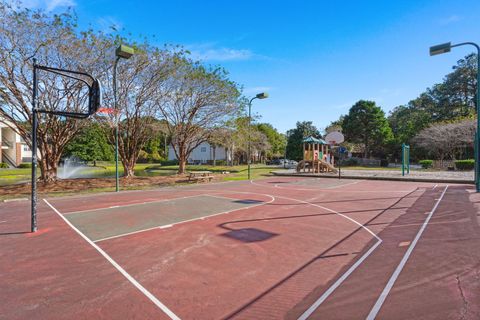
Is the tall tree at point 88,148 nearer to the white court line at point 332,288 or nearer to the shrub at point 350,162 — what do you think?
the shrub at point 350,162

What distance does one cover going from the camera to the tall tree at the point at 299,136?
54.4 metres

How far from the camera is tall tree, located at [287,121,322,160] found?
5438 centimetres

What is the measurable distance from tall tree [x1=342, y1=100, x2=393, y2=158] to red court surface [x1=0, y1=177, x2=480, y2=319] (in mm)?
39781

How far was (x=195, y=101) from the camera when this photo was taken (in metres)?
23.9

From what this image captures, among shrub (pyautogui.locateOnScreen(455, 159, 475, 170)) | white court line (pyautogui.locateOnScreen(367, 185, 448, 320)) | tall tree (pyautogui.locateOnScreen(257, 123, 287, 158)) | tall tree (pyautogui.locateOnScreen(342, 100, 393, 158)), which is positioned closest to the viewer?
white court line (pyautogui.locateOnScreen(367, 185, 448, 320))

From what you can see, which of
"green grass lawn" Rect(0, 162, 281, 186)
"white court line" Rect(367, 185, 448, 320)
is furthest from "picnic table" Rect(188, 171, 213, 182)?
"white court line" Rect(367, 185, 448, 320)

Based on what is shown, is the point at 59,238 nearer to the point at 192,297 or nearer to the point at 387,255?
the point at 192,297

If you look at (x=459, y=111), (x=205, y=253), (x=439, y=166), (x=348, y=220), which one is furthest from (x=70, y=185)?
(x=459, y=111)

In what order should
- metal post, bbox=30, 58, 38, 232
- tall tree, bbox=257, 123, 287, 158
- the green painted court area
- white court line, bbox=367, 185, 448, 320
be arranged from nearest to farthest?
white court line, bbox=367, 185, 448, 320 < metal post, bbox=30, 58, 38, 232 < the green painted court area < tall tree, bbox=257, 123, 287, 158

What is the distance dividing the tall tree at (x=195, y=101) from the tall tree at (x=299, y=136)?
3158 cm

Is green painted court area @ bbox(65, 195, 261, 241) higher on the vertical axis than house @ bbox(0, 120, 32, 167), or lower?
lower

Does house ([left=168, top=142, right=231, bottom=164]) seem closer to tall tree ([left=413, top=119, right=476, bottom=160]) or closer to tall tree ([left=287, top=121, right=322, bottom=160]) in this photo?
tall tree ([left=287, top=121, right=322, bottom=160])

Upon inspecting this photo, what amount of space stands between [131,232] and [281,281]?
14.8 feet

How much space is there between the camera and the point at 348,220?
27.0 feet
